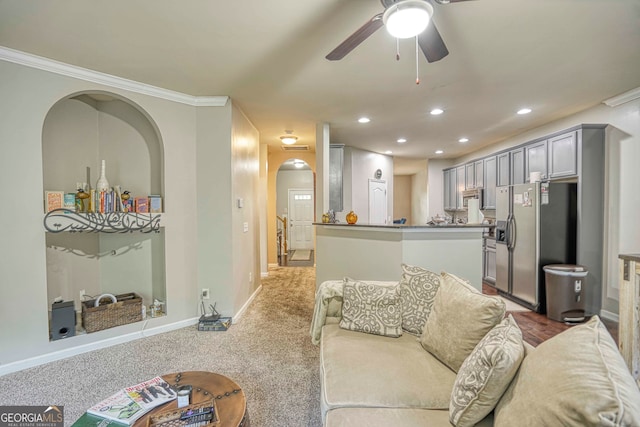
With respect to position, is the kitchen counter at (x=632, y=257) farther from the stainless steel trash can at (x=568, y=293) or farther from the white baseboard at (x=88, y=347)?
the white baseboard at (x=88, y=347)

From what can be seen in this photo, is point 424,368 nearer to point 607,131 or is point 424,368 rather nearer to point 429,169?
point 607,131

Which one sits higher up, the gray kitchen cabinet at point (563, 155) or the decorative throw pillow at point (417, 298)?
the gray kitchen cabinet at point (563, 155)

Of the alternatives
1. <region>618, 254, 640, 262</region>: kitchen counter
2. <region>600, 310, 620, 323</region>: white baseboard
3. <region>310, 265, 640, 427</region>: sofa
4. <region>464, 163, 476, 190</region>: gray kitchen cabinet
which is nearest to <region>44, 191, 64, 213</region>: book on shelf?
<region>310, 265, 640, 427</region>: sofa

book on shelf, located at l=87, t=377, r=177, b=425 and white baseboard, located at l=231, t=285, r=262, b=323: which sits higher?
book on shelf, located at l=87, t=377, r=177, b=425

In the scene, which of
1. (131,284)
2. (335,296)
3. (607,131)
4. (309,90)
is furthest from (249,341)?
(607,131)

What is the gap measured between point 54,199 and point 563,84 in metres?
4.99

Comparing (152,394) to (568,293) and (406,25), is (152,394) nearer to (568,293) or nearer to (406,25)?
(406,25)

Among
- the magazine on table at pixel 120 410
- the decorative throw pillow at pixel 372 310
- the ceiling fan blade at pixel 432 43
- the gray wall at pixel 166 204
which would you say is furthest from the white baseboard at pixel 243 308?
the ceiling fan blade at pixel 432 43

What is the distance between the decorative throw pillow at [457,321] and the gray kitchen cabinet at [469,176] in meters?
4.94

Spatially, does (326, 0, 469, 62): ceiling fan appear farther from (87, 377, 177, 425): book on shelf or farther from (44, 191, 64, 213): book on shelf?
(44, 191, 64, 213): book on shelf

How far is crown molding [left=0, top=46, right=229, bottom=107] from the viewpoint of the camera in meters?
2.49

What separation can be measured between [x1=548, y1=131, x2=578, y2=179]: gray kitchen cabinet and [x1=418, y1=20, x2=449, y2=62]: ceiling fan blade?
3.03 metres

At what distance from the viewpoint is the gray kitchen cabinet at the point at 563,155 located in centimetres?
380

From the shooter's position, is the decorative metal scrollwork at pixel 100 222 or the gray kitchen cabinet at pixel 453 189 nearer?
the decorative metal scrollwork at pixel 100 222
